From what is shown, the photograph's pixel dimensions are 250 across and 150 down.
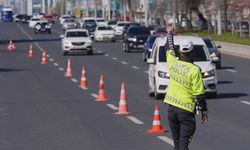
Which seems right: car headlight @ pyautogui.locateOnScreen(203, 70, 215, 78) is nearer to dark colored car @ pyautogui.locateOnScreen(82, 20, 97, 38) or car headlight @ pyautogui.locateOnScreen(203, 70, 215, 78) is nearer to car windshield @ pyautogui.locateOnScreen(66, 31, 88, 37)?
car windshield @ pyautogui.locateOnScreen(66, 31, 88, 37)

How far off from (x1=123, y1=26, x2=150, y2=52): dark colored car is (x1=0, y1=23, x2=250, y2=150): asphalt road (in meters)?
18.0

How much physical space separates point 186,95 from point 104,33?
2477 inches

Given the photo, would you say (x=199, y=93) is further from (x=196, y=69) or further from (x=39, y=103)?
(x=39, y=103)

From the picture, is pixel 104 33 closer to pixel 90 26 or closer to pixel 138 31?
pixel 90 26

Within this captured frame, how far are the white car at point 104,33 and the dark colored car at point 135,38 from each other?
16.1 metres

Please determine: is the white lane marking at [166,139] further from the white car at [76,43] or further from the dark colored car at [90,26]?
the dark colored car at [90,26]

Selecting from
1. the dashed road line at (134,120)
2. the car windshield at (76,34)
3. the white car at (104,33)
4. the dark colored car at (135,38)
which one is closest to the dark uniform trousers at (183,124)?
the dashed road line at (134,120)

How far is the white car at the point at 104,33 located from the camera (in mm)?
72375

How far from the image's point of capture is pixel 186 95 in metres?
10.1

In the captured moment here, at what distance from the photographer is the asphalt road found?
1452 centimetres

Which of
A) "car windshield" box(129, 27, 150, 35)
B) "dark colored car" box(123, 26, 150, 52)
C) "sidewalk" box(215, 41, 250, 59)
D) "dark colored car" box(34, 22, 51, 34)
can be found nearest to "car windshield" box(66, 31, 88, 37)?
"dark colored car" box(123, 26, 150, 52)

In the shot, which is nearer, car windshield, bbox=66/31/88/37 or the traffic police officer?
the traffic police officer

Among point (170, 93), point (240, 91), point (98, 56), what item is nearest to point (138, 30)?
point (98, 56)

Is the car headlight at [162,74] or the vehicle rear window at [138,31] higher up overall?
the vehicle rear window at [138,31]
